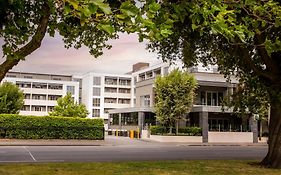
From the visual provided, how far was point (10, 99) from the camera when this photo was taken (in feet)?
165

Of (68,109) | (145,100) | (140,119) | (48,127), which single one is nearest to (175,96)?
(140,119)

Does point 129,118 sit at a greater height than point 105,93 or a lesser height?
lesser

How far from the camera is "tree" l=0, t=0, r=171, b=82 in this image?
4086mm

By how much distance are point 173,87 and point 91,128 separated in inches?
376

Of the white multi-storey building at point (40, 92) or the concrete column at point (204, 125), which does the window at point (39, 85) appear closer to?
the white multi-storey building at point (40, 92)

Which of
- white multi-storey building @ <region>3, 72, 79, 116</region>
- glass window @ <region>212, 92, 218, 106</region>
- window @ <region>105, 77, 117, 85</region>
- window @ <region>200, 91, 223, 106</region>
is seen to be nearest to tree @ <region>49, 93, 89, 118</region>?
window @ <region>200, 91, 223, 106</region>

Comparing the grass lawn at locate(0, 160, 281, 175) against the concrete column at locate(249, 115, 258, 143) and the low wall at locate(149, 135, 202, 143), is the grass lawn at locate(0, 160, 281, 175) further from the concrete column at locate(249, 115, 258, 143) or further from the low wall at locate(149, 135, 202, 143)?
the concrete column at locate(249, 115, 258, 143)

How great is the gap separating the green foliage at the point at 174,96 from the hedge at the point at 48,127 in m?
7.18

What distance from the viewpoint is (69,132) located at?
36688mm

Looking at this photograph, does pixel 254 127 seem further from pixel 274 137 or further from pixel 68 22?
pixel 68 22

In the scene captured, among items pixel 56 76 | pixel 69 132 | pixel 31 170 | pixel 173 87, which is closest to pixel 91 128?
pixel 69 132

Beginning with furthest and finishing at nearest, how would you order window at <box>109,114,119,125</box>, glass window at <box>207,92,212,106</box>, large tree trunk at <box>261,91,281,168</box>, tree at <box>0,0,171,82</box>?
window at <box>109,114,119,125</box>
glass window at <box>207,92,212,106</box>
large tree trunk at <box>261,91,281,168</box>
tree at <box>0,0,171,82</box>

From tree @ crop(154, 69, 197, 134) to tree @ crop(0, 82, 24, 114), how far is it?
19400 mm

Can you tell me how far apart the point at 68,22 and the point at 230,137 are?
37.0 m
